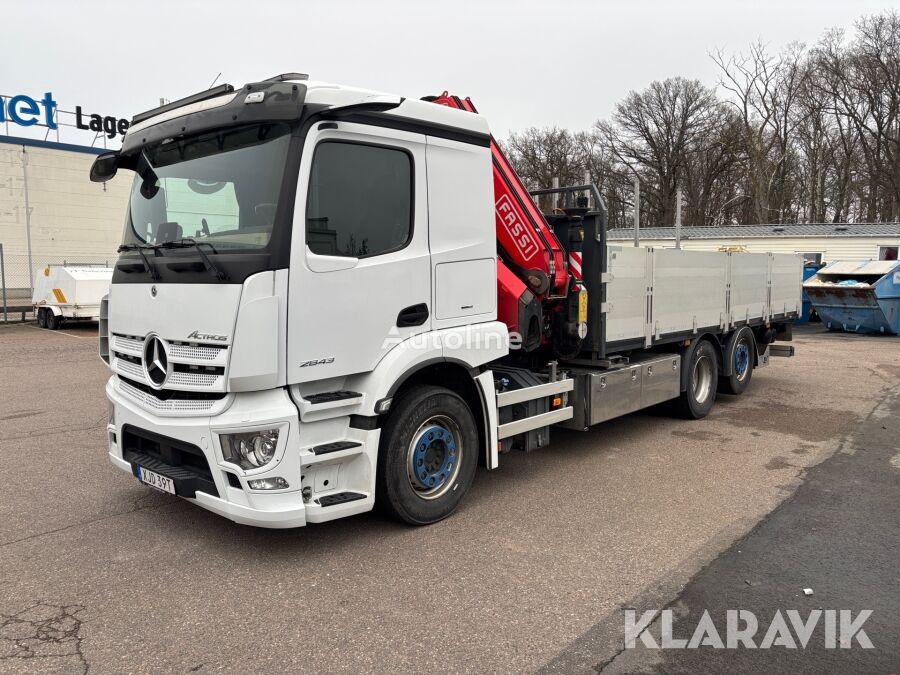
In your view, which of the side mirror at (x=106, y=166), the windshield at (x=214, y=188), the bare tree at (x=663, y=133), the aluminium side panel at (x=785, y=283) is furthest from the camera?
the bare tree at (x=663, y=133)

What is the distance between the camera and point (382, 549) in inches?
166

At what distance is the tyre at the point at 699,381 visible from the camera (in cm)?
775

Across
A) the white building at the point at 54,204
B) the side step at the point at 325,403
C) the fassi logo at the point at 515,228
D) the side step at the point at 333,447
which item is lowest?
the side step at the point at 333,447

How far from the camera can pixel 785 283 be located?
10.1 m

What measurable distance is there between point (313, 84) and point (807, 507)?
454 centimetres

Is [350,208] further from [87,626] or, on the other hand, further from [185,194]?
[87,626]

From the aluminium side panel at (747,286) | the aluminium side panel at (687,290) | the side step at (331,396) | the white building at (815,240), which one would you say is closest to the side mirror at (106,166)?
the side step at (331,396)

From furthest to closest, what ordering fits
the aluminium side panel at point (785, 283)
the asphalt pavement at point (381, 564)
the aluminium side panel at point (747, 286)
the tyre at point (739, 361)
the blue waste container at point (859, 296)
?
the blue waste container at point (859, 296) < the aluminium side panel at point (785, 283) < the tyre at point (739, 361) < the aluminium side panel at point (747, 286) < the asphalt pavement at point (381, 564)

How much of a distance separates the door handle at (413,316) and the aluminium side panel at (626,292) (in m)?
2.38

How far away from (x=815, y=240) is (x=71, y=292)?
1034 inches

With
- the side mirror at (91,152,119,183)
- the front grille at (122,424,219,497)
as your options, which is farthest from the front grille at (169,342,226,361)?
the side mirror at (91,152,119,183)

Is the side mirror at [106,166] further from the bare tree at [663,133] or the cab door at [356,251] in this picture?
the bare tree at [663,133]

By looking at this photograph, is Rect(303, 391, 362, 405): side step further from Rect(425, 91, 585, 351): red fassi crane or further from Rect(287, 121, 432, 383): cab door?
Rect(425, 91, 585, 351): red fassi crane

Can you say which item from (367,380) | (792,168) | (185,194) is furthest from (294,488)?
(792,168)
